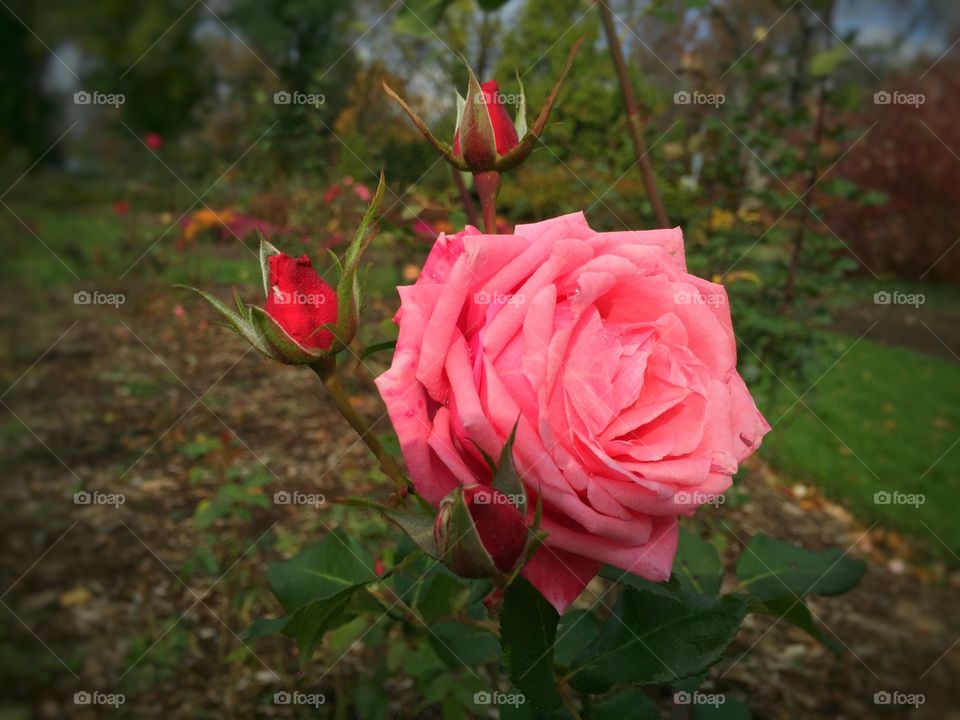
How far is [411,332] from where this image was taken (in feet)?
1.65

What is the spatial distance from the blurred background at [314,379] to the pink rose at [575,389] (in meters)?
0.17

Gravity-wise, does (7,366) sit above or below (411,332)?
below

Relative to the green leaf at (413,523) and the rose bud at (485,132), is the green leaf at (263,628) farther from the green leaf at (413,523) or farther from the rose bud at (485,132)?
the rose bud at (485,132)

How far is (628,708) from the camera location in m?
0.73

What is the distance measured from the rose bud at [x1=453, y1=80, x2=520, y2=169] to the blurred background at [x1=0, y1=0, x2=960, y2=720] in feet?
0.17

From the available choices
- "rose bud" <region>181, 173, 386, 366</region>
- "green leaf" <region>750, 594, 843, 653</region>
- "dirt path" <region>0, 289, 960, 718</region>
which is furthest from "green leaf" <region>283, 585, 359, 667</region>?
"dirt path" <region>0, 289, 960, 718</region>

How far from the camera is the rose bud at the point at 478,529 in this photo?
447mm

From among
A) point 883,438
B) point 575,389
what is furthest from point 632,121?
point 883,438

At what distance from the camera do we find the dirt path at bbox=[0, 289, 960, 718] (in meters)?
1.92

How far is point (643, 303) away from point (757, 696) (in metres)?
1.85

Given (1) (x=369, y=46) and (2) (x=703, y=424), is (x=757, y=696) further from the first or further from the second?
(1) (x=369, y=46)

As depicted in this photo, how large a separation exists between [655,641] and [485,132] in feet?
1.59

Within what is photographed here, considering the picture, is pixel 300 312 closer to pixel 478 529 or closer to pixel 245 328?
pixel 245 328

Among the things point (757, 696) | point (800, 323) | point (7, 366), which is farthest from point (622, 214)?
point (7, 366)
